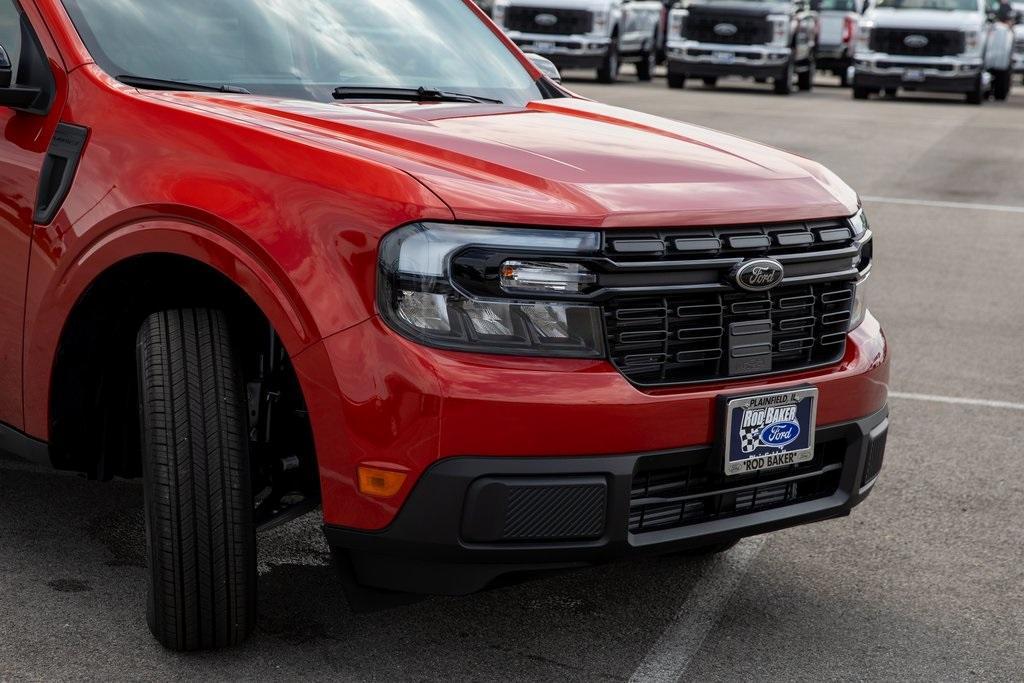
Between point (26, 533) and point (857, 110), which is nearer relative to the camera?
point (26, 533)

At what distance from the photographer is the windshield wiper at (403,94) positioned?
13.1 ft

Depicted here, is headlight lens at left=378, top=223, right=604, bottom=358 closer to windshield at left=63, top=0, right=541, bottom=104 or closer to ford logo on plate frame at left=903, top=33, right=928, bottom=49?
windshield at left=63, top=0, right=541, bottom=104

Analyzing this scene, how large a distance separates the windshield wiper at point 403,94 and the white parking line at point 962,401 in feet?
8.91

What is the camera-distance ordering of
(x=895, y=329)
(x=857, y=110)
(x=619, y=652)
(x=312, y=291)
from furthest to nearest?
(x=857, y=110)
(x=895, y=329)
(x=619, y=652)
(x=312, y=291)

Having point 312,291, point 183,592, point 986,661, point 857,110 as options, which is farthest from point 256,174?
point 857,110

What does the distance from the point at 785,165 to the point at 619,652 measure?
4.18ft

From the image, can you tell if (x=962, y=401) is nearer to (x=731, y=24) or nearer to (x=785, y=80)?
(x=731, y=24)

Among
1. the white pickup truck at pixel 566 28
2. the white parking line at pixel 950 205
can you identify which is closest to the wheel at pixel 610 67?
the white pickup truck at pixel 566 28

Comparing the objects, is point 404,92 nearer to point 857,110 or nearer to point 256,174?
point 256,174

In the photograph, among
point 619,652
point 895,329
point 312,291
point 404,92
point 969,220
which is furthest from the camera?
point 969,220

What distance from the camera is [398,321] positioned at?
3018 millimetres

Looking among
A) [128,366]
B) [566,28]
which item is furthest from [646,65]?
[128,366]

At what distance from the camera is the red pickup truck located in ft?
9.94

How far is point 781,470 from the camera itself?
11.2 ft
